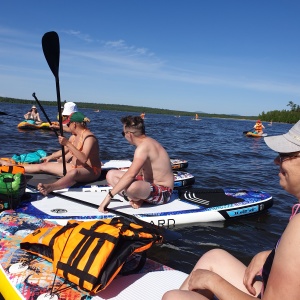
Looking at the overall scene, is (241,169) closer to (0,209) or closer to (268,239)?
(268,239)

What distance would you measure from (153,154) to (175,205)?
1263mm

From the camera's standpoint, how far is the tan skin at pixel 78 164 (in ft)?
18.9

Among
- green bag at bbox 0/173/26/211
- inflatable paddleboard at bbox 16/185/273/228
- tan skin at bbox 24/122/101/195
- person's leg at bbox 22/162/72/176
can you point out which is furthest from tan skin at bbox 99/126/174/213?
person's leg at bbox 22/162/72/176

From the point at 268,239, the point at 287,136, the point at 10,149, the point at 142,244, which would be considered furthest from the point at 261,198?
Result: the point at 10,149

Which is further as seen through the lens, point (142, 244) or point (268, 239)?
point (268, 239)

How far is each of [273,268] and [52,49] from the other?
617 centimetres

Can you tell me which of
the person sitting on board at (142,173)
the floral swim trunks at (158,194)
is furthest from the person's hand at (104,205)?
the floral swim trunks at (158,194)

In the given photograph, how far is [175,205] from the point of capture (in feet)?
19.1

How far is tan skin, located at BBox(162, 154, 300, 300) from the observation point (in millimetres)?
1502

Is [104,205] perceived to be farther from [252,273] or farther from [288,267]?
[288,267]

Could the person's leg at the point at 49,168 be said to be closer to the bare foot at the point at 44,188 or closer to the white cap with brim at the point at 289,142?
the bare foot at the point at 44,188

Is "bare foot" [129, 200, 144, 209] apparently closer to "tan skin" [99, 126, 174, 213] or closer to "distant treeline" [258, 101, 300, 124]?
"tan skin" [99, 126, 174, 213]

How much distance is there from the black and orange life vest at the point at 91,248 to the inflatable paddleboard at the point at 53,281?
0.11 metres

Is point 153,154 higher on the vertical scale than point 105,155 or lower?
higher
